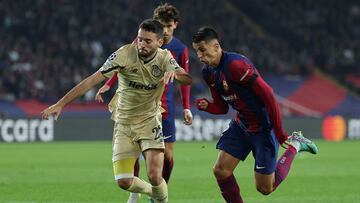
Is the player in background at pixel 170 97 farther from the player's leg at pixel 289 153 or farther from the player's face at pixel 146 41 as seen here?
the player's face at pixel 146 41

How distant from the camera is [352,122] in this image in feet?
95.5

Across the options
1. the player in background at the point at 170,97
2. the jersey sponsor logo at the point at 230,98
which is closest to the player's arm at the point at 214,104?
the jersey sponsor logo at the point at 230,98

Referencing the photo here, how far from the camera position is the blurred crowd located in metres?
31.0

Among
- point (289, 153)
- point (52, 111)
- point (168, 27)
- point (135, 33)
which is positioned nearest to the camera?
point (52, 111)

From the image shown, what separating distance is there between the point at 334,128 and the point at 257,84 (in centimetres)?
2072

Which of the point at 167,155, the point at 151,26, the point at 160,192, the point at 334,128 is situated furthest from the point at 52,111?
the point at 334,128

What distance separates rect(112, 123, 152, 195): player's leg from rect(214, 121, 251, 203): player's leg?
0.79m

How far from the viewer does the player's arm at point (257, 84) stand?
877cm

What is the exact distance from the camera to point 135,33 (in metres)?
33.4

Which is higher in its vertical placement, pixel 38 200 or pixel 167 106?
pixel 167 106

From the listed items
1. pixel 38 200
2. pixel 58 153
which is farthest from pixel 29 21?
pixel 38 200

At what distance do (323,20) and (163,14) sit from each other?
92.1 ft

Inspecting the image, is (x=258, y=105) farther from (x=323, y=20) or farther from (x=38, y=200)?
(x=323, y=20)

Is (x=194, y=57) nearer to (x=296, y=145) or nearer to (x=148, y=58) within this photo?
(x=296, y=145)
